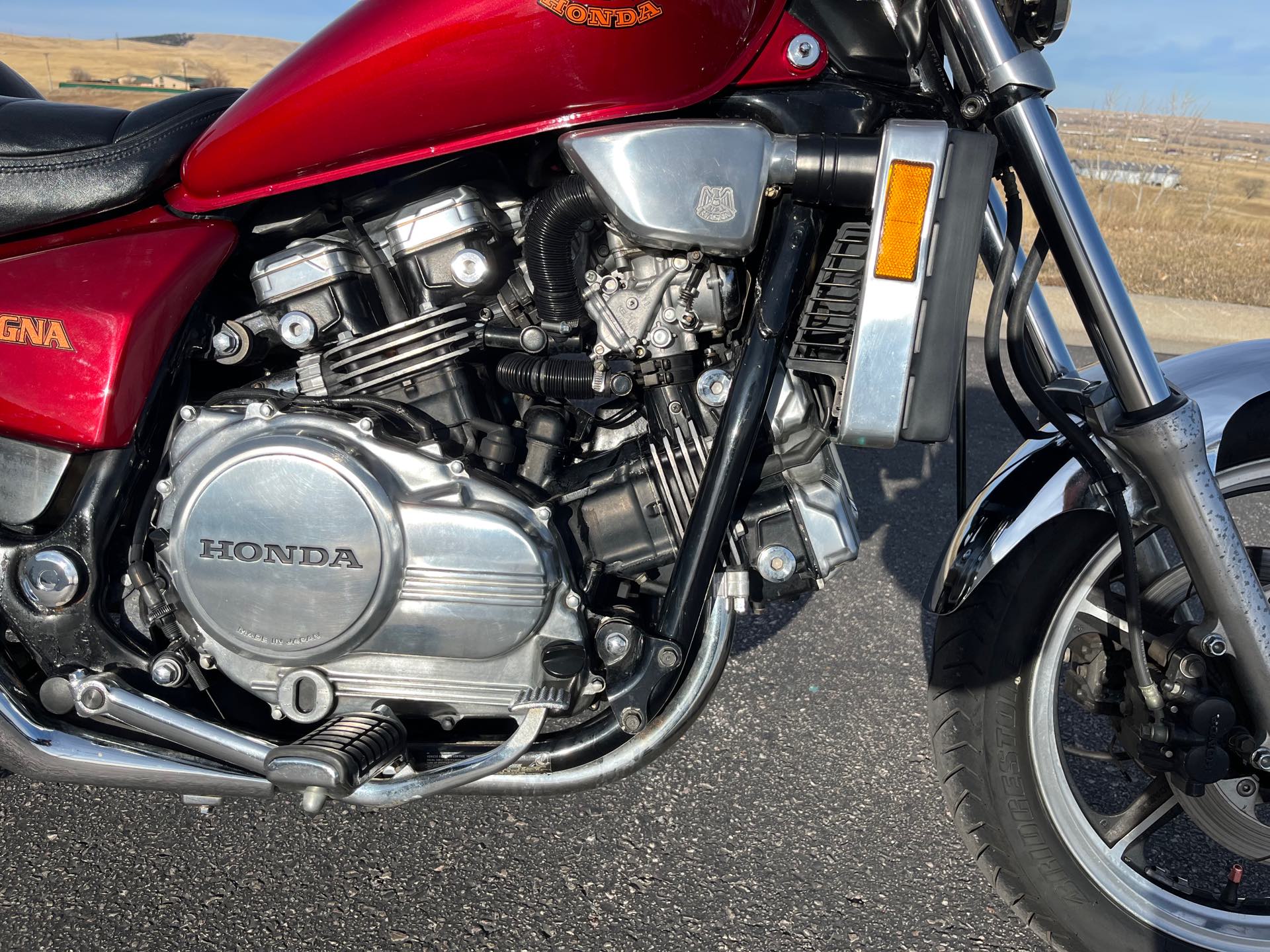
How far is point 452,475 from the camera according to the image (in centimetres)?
137

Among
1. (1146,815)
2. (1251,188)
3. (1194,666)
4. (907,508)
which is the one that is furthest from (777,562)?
(1251,188)

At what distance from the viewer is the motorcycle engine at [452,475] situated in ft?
4.50

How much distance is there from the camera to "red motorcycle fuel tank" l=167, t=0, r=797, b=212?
1201 millimetres

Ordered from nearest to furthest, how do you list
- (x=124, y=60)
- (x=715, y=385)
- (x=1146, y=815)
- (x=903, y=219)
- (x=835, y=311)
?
1. (x=903, y=219)
2. (x=835, y=311)
3. (x=715, y=385)
4. (x=1146, y=815)
5. (x=124, y=60)

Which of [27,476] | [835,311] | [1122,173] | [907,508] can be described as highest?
[835,311]

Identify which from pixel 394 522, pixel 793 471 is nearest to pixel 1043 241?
pixel 793 471

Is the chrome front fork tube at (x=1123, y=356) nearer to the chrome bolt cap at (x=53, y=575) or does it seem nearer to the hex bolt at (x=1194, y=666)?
the hex bolt at (x=1194, y=666)

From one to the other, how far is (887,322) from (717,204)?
0.91 feet

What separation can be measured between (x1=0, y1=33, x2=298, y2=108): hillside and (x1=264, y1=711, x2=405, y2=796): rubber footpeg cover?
51.7ft

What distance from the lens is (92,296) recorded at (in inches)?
54.8

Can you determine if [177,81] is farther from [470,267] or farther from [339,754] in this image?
[339,754]

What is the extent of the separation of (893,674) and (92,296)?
6.00ft

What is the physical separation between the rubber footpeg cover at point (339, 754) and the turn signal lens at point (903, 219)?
1.00 meters

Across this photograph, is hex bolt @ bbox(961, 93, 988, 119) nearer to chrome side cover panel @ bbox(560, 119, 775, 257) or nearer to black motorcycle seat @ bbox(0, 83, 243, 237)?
chrome side cover panel @ bbox(560, 119, 775, 257)
